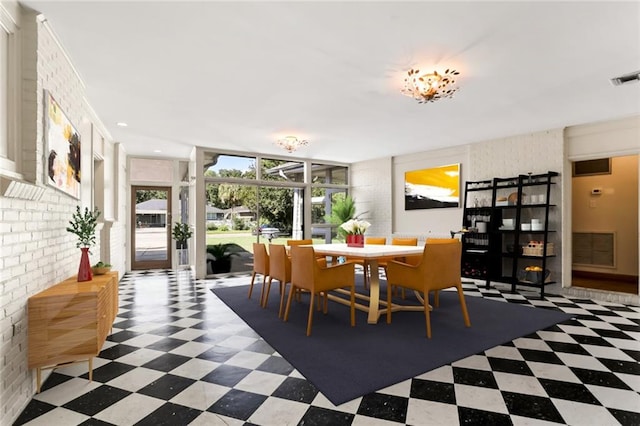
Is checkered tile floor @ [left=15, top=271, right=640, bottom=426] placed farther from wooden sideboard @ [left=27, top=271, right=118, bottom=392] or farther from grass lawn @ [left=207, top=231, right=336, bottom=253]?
grass lawn @ [left=207, top=231, right=336, bottom=253]

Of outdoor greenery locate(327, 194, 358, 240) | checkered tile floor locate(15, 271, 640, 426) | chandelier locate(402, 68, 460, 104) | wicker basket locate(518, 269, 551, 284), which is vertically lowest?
checkered tile floor locate(15, 271, 640, 426)

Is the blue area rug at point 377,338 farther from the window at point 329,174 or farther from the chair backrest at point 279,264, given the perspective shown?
the window at point 329,174

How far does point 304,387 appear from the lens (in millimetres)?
2418

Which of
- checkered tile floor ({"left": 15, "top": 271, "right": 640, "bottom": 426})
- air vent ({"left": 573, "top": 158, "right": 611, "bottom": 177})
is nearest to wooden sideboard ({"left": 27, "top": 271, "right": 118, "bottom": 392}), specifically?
checkered tile floor ({"left": 15, "top": 271, "right": 640, "bottom": 426})

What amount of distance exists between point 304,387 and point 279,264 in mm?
1987

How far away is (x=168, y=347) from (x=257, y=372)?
1070 mm

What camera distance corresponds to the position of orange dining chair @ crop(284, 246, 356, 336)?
3506 millimetres

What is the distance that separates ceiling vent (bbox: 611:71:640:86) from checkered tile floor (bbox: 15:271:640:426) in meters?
2.69

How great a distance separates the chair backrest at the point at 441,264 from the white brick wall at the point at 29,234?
326 cm

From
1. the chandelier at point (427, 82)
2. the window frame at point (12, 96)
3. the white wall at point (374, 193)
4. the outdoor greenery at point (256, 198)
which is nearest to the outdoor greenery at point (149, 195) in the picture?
the outdoor greenery at point (256, 198)

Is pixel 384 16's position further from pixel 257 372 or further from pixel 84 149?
pixel 84 149

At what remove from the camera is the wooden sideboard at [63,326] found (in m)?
2.35

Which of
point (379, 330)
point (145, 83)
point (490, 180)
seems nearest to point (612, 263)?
point (490, 180)

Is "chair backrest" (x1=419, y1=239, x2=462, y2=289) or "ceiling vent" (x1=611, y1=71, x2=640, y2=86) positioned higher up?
"ceiling vent" (x1=611, y1=71, x2=640, y2=86)
